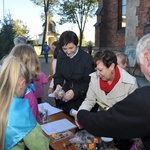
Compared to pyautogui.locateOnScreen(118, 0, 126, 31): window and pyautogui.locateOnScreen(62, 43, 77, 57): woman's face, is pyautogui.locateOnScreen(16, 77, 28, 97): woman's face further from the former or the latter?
pyautogui.locateOnScreen(118, 0, 126, 31): window

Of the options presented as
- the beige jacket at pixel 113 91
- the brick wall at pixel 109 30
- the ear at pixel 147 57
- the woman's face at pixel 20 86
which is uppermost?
the brick wall at pixel 109 30

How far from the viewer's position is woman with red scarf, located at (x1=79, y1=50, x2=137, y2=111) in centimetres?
255

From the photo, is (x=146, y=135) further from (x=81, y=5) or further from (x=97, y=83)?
(x=81, y=5)

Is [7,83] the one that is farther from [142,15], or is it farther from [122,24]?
[122,24]

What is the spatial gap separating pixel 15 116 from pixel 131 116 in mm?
831

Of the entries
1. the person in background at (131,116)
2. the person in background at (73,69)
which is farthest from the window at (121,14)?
the person in background at (131,116)

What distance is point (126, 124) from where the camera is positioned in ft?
4.33

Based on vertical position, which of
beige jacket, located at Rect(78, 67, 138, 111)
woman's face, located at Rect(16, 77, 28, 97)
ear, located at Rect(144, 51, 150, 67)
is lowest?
beige jacket, located at Rect(78, 67, 138, 111)

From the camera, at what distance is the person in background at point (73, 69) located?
10.2 ft

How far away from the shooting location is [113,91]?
2.65 meters

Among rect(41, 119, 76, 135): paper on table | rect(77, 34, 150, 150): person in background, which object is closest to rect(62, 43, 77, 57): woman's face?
rect(41, 119, 76, 135): paper on table

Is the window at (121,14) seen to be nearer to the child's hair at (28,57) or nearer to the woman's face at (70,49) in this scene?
the woman's face at (70,49)

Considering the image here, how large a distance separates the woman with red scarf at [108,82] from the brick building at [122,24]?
737cm

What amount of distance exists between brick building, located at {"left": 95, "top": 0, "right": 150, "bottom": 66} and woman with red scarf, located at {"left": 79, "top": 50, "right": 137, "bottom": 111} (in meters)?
7.37
